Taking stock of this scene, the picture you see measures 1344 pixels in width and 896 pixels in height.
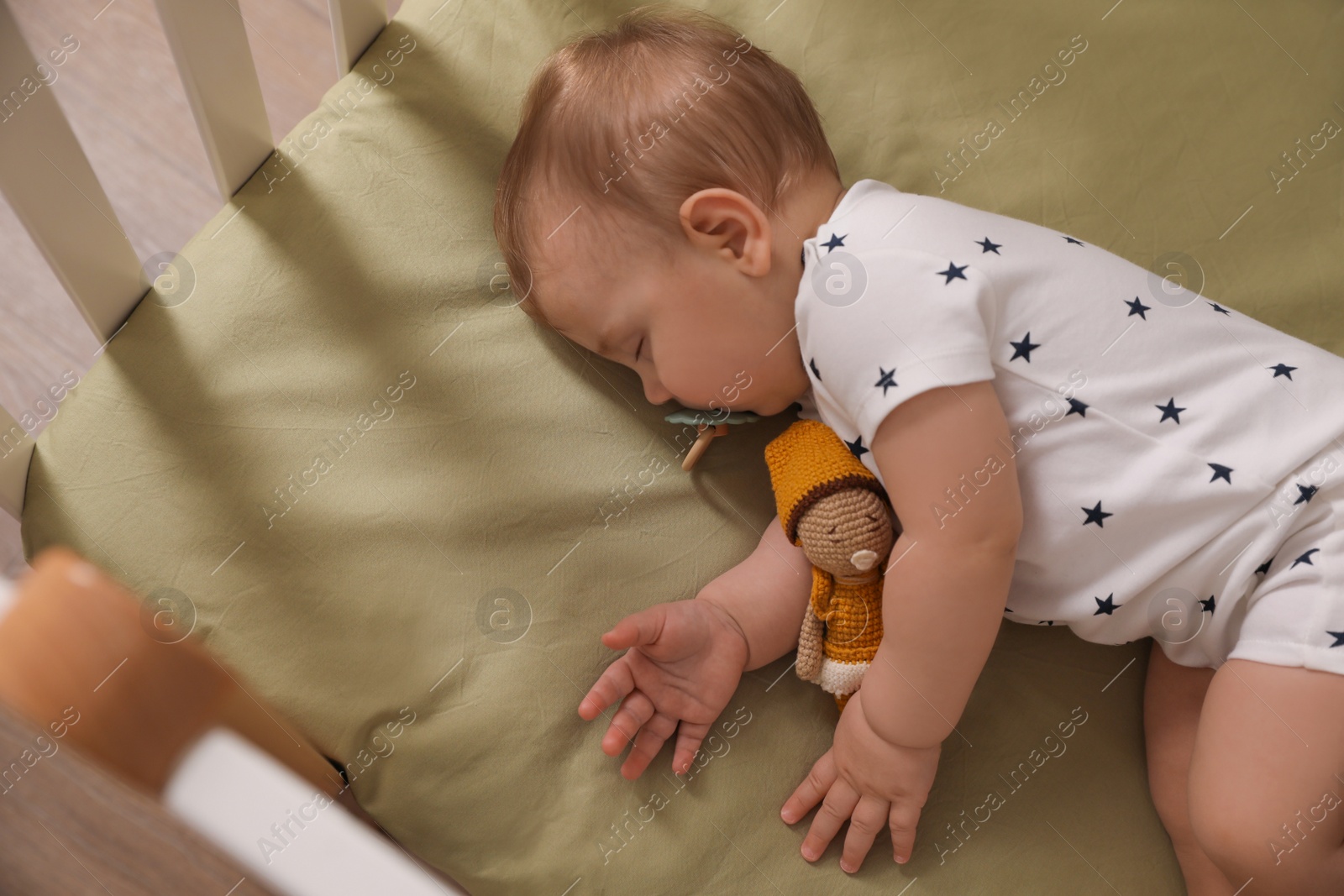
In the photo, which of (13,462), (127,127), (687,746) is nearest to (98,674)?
(13,462)

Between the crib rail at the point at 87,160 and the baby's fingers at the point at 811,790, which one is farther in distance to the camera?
the baby's fingers at the point at 811,790

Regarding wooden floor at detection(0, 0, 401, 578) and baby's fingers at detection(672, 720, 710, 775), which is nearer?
baby's fingers at detection(672, 720, 710, 775)

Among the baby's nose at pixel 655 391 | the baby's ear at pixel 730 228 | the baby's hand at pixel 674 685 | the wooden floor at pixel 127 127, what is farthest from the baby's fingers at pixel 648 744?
the wooden floor at pixel 127 127

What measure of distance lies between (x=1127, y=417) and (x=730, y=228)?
0.38m

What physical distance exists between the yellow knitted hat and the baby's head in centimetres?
6

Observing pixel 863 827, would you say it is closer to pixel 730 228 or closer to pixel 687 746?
pixel 687 746

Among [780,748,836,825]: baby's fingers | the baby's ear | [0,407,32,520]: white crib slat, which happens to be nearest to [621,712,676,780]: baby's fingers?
[780,748,836,825]: baby's fingers

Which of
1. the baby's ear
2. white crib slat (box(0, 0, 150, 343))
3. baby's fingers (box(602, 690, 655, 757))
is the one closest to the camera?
white crib slat (box(0, 0, 150, 343))

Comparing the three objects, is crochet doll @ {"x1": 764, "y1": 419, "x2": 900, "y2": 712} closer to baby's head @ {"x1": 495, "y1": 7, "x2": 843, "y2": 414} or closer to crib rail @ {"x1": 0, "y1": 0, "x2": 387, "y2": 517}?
baby's head @ {"x1": 495, "y1": 7, "x2": 843, "y2": 414}

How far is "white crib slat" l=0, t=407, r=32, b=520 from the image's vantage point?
0.86 metres

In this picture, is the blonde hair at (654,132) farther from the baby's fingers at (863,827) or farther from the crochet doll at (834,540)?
the baby's fingers at (863,827)

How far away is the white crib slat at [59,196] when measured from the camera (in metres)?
0.66

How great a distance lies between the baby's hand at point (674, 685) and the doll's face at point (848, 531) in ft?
0.41

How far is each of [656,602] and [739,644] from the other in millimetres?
97
